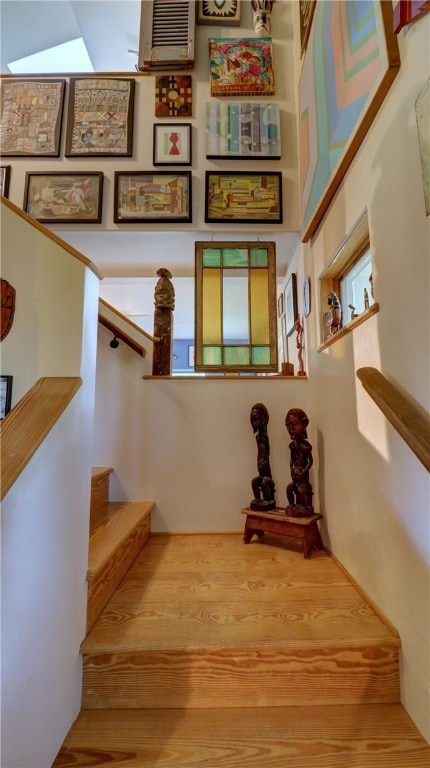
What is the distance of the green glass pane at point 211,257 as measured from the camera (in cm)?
260

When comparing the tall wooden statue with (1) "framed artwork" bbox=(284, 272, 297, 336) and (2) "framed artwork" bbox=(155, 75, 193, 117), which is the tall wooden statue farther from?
(2) "framed artwork" bbox=(155, 75, 193, 117)

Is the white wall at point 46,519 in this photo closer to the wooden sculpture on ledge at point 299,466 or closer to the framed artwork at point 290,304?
the wooden sculpture on ledge at point 299,466

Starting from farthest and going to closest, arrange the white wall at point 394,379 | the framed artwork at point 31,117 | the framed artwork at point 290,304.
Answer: the framed artwork at point 290,304 → the framed artwork at point 31,117 → the white wall at point 394,379

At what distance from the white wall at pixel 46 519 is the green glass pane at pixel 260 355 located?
144 centimetres

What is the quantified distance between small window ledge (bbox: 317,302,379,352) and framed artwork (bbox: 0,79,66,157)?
254cm

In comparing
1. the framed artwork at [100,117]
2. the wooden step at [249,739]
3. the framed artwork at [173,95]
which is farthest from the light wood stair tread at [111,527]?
the framed artwork at [173,95]

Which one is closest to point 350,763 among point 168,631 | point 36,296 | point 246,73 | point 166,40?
point 168,631

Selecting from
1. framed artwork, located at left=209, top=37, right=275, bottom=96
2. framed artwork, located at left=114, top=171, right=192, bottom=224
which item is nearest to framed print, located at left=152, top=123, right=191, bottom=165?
framed artwork, located at left=114, top=171, right=192, bottom=224

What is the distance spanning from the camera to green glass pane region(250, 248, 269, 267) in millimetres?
2596

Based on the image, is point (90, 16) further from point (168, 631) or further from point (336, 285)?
point (168, 631)

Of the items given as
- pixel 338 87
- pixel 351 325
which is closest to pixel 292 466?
pixel 351 325

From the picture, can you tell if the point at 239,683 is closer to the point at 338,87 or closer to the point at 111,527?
the point at 111,527

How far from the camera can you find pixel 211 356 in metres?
2.52

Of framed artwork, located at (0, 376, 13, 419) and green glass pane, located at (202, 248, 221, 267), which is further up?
green glass pane, located at (202, 248, 221, 267)
